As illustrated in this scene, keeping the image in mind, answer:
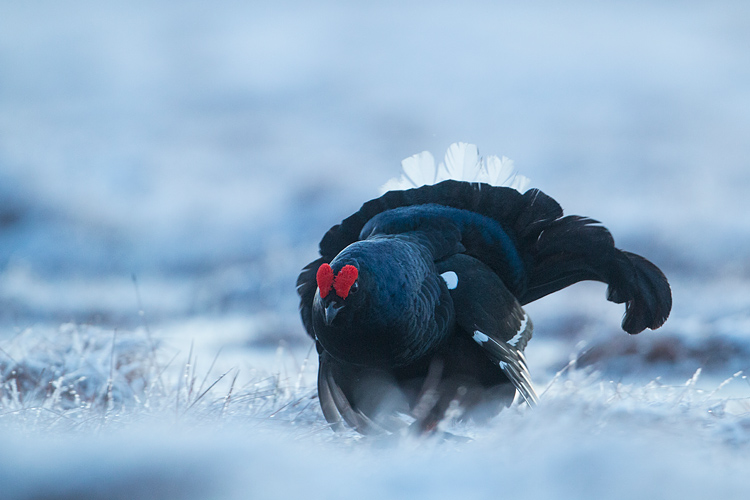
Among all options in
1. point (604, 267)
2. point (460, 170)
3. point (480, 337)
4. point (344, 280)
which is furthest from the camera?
point (460, 170)

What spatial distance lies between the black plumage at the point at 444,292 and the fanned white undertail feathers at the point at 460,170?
0.10m

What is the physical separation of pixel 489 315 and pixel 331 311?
1.61 ft

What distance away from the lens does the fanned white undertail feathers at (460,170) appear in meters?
2.15

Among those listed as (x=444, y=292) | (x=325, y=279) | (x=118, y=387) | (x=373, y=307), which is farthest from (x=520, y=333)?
(x=118, y=387)

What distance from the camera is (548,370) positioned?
2475 mm

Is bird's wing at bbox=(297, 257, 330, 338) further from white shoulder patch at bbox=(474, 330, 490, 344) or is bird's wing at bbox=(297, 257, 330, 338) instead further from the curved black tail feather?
the curved black tail feather

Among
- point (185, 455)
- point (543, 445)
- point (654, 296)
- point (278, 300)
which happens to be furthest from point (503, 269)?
point (278, 300)

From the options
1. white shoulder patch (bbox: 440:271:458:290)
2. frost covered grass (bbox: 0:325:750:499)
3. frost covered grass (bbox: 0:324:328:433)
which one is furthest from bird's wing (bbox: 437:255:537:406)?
frost covered grass (bbox: 0:324:328:433)

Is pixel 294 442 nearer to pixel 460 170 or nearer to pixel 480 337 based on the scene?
pixel 480 337

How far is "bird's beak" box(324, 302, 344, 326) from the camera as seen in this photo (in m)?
1.40

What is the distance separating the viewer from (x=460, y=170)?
2.18 meters

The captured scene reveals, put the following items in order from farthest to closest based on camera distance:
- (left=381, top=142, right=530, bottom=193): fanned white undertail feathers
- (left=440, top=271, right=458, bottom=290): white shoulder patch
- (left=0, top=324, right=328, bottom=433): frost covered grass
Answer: (left=381, top=142, right=530, bottom=193): fanned white undertail feathers
(left=440, top=271, right=458, bottom=290): white shoulder patch
(left=0, top=324, right=328, bottom=433): frost covered grass

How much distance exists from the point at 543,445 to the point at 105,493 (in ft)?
1.70

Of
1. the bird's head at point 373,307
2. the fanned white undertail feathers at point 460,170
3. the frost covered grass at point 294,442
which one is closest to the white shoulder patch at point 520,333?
the frost covered grass at point 294,442
